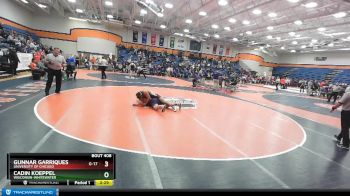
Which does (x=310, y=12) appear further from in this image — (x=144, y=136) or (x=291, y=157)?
(x=144, y=136)

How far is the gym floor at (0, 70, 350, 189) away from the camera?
3.67m

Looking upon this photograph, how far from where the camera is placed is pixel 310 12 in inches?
723

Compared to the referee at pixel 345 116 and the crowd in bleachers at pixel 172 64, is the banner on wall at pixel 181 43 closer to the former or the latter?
the crowd in bleachers at pixel 172 64

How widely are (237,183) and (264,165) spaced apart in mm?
1059

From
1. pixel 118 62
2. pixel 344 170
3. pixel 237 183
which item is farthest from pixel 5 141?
pixel 118 62

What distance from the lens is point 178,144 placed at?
500 centimetres

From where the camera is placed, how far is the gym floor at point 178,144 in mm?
3674

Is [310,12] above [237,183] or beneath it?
above

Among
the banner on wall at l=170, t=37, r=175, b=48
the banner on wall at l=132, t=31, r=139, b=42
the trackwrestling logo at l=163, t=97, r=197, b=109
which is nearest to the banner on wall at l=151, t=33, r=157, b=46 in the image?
the banner on wall at l=132, t=31, r=139, b=42

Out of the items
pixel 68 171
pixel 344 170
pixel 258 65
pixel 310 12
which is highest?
pixel 310 12

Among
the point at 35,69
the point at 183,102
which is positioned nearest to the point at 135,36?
the point at 35,69

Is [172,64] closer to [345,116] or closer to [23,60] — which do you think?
[23,60]
